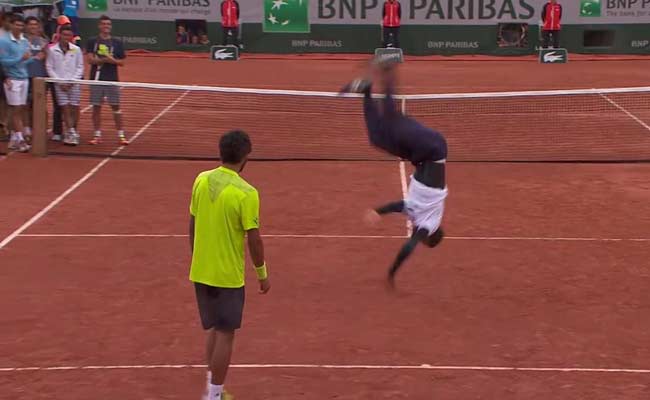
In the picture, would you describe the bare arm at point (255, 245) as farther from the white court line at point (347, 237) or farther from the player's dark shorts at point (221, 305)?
the white court line at point (347, 237)

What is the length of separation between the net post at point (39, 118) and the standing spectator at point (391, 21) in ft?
54.9

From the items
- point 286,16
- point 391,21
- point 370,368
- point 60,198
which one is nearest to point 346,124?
point 60,198

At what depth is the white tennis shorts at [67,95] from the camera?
15094mm

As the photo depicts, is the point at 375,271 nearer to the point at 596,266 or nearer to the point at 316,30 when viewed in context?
the point at 596,266

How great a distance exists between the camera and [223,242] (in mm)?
5895

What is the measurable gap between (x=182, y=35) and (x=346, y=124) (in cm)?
1501

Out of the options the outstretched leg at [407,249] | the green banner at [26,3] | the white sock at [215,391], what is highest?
the green banner at [26,3]

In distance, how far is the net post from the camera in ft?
48.0

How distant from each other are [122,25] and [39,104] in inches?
681

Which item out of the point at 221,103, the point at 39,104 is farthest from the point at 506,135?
the point at 39,104

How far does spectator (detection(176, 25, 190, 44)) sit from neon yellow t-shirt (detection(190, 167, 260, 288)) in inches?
1039

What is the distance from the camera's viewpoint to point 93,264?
9617 mm

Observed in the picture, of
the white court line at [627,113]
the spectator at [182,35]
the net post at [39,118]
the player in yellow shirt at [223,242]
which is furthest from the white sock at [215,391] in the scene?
the spectator at [182,35]

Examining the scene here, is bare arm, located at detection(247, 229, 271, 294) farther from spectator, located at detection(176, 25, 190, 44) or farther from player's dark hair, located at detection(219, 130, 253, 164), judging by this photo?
spectator, located at detection(176, 25, 190, 44)
